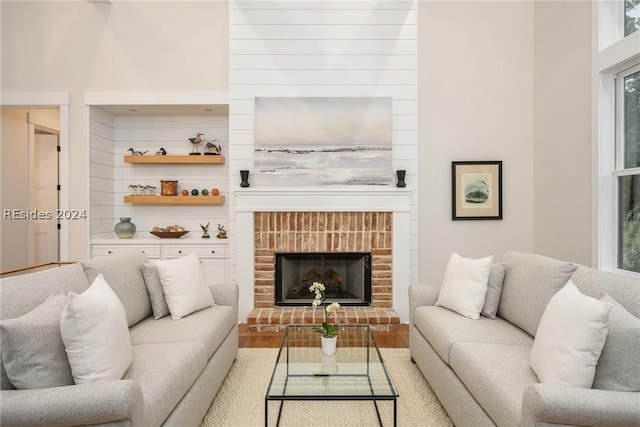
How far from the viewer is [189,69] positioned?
15.3 ft

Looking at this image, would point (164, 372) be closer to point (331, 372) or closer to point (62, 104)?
point (331, 372)

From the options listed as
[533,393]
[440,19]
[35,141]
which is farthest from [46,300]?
[35,141]

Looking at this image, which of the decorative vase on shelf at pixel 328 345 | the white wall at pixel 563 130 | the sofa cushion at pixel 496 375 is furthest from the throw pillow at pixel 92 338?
the white wall at pixel 563 130

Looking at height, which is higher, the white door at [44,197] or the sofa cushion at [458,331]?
the white door at [44,197]

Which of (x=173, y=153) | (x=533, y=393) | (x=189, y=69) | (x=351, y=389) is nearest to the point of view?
(x=533, y=393)

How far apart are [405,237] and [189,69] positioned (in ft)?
10.3

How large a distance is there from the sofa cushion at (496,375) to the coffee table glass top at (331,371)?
0.38 metres

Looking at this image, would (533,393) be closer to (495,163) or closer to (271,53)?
(495,163)

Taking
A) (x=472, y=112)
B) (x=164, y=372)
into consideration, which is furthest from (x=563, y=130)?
(x=164, y=372)

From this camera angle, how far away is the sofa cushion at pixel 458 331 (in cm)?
236

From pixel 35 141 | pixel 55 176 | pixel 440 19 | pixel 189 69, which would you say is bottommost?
pixel 55 176

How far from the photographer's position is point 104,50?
4.66 metres

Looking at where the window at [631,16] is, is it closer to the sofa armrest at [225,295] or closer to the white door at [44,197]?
the sofa armrest at [225,295]

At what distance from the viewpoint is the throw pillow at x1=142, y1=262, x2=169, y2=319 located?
2.78 metres
